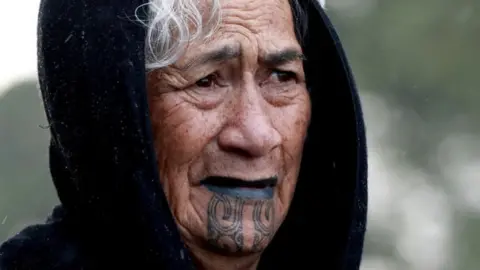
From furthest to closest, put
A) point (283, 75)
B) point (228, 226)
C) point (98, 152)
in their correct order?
point (283, 75)
point (228, 226)
point (98, 152)

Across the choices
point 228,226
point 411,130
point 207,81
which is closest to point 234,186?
point 228,226

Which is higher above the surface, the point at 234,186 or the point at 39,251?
the point at 234,186

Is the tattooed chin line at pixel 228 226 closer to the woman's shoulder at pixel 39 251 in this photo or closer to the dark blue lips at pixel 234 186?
→ the dark blue lips at pixel 234 186

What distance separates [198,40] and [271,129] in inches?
11.8

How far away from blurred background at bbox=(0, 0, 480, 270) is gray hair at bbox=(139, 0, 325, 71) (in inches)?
290

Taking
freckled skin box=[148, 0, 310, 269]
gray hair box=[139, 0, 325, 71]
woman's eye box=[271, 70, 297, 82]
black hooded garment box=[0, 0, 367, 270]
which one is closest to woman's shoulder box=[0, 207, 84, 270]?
black hooded garment box=[0, 0, 367, 270]

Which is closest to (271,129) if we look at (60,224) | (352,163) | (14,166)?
(352,163)

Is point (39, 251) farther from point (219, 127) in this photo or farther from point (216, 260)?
point (219, 127)

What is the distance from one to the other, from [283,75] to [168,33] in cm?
37

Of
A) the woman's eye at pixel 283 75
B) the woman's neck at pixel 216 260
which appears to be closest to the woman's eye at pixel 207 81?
the woman's eye at pixel 283 75

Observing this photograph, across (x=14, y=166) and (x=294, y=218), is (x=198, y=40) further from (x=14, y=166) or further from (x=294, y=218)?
(x=14, y=166)

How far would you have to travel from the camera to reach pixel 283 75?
3.38 m

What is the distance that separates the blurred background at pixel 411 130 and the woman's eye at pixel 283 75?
23.7 ft

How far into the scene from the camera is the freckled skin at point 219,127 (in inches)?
125
